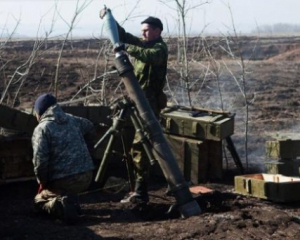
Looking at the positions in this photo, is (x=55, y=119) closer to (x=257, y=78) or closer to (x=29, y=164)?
(x=29, y=164)

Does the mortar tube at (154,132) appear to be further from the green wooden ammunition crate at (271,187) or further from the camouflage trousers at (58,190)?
the green wooden ammunition crate at (271,187)

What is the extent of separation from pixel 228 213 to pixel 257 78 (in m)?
21.2

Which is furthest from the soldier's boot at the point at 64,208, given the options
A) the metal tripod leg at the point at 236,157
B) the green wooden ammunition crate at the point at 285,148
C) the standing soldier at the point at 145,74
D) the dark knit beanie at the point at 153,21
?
the metal tripod leg at the point at 236,157

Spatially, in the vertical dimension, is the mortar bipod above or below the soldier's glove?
below

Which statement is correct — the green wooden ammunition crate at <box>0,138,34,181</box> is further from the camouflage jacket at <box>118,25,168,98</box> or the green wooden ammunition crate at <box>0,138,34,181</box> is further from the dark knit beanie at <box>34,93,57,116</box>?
the camouflage jacket at <box>118,25,168,98</box>

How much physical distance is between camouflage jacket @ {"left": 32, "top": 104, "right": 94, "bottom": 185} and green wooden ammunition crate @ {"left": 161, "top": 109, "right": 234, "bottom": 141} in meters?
2.06

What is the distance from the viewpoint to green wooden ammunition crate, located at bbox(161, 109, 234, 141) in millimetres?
7965

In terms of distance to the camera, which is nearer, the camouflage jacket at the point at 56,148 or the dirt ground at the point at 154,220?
the dirt ground at the point at 154,220

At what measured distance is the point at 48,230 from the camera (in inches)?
229

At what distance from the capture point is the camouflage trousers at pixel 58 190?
6297 mm

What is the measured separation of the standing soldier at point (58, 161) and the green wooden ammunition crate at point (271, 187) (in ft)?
6.04

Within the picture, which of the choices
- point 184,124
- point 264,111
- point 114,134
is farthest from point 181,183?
point 264,111

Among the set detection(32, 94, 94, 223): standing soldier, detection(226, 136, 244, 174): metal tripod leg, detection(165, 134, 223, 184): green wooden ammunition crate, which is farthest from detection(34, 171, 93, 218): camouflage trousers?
detection(226, 136, 244, 174): metal tripod leg

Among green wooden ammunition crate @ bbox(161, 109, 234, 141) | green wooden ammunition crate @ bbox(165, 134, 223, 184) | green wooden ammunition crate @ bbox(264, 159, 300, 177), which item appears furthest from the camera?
green wooden ammunition crate @ bbox(165, 134, 223, 184)
